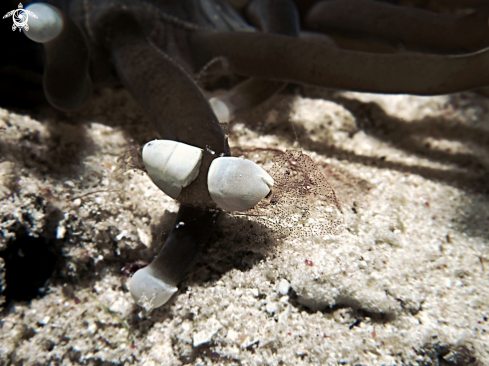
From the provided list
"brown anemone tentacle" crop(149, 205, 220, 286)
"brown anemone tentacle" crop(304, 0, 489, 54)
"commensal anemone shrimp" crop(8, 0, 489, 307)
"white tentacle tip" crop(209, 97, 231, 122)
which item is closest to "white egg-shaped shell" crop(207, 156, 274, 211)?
"commensal anemone shrimp" crop(8, 0, 489, 307)

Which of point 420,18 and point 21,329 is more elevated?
point 420,18

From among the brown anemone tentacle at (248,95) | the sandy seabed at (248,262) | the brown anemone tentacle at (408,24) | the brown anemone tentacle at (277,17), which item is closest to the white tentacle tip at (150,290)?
the sandy seabed at (248,262)

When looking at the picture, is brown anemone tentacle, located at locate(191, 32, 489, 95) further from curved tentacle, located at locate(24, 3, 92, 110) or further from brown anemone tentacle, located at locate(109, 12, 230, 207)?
curved tentacle, located at locate(24, 3, 92, 110)

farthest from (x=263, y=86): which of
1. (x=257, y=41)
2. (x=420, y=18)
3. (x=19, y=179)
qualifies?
(x=19, y=179)

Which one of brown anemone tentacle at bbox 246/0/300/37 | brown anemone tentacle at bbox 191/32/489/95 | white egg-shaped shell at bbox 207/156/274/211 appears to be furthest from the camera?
brown anemone tentacle at bbox 246/0/300/37

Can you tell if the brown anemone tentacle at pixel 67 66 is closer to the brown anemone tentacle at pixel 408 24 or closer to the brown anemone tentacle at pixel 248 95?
the brown anemone tentacle at pixel 248 95

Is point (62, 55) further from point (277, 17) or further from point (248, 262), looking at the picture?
point (277, 17)

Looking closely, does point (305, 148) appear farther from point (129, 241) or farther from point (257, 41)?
point (129, 241)
